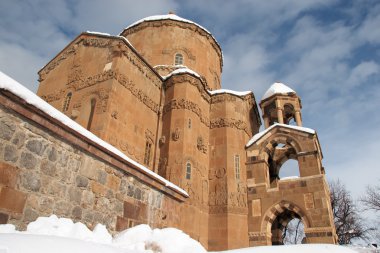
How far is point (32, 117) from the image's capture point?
14.1 ft

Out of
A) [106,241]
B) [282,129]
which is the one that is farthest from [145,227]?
[282,129]

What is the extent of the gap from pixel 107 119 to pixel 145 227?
7343 millimetres

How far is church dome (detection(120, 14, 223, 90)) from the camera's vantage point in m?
19.6

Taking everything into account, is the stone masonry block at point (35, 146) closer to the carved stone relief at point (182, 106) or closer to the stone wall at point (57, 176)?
the stone wall at point (57, 176)

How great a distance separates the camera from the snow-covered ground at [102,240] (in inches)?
105

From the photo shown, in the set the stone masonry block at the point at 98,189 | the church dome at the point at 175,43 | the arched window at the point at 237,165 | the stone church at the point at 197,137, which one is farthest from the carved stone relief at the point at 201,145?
the stone masonry block at the point at 98,189

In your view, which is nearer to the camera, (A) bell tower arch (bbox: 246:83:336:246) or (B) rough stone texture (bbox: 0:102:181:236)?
(B) rough stone texture (bbox: 0:102:181:236)

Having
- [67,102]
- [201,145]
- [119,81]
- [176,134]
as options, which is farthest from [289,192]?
[67,102]

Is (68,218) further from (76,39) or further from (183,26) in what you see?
(183,26)

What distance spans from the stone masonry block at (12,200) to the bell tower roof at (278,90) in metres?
17.0

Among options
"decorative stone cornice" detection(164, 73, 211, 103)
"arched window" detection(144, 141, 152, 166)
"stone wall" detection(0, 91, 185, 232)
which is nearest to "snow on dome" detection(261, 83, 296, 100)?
"decorative stone cornice" detection(164, 73, 211, 103)

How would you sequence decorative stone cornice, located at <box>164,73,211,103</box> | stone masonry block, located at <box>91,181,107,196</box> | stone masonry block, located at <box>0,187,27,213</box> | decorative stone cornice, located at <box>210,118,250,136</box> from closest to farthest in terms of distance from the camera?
stone masonry block, located at <box>0,187,27,213</box> → stone masonry block, located at <box>91,181,107,196</box> → decorative stone cornice, located at <box>164,73,211,103</box> → decorative stone cornice, located at <box>210,118,250,136</box>

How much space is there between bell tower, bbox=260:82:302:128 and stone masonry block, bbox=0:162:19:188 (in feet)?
52.6

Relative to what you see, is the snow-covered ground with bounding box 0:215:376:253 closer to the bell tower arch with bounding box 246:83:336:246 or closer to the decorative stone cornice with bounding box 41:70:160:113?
the decorative stone cornice with bounding box 41:70:160:113
